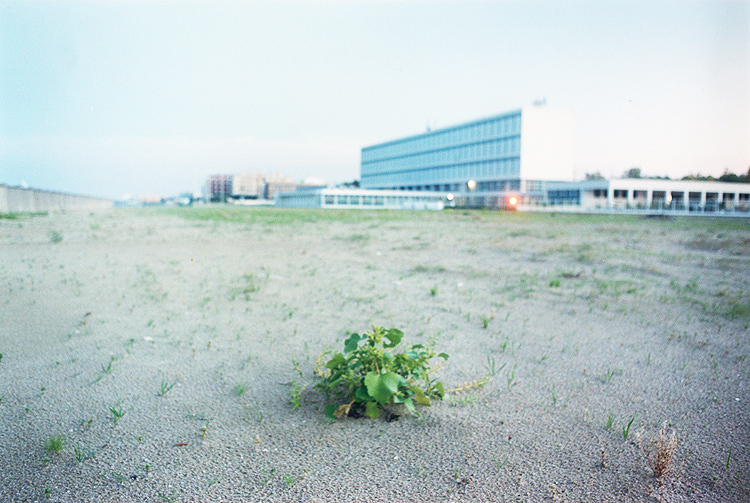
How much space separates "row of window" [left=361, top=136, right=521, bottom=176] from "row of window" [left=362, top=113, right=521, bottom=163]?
1.00m

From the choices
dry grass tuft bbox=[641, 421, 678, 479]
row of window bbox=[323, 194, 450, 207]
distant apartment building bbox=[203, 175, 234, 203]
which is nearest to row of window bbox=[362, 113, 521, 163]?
row of window bbox=[323, 194, 450, 207]

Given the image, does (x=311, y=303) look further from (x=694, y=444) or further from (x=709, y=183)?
(x=709, y=183)

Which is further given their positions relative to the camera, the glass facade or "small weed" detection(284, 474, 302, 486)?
the glass facade

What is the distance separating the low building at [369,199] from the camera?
81625 millimetres

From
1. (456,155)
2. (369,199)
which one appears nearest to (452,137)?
(456,155)

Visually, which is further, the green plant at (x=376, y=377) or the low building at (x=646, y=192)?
the low building at (x=646, y=192)

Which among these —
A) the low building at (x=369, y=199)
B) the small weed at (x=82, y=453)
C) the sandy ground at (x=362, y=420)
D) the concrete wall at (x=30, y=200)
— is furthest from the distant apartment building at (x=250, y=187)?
the small weed at (x=82, y=453)

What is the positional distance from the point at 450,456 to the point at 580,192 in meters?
67.5

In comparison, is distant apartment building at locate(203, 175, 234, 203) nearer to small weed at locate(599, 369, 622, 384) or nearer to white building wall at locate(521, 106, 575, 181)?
white building wall at locate(521, 106, 575, 181)

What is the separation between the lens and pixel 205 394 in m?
4.02

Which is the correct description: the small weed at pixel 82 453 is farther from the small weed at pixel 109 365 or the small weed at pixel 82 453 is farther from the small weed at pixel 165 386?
the small weed at pixel 109 365

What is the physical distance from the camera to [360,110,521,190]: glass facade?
75375 millimetres

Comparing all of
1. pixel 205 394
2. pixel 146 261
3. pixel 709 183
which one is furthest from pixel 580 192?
pixel 205 394

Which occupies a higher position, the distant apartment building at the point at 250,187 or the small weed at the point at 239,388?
the distant apartment building at the point at 250,187
